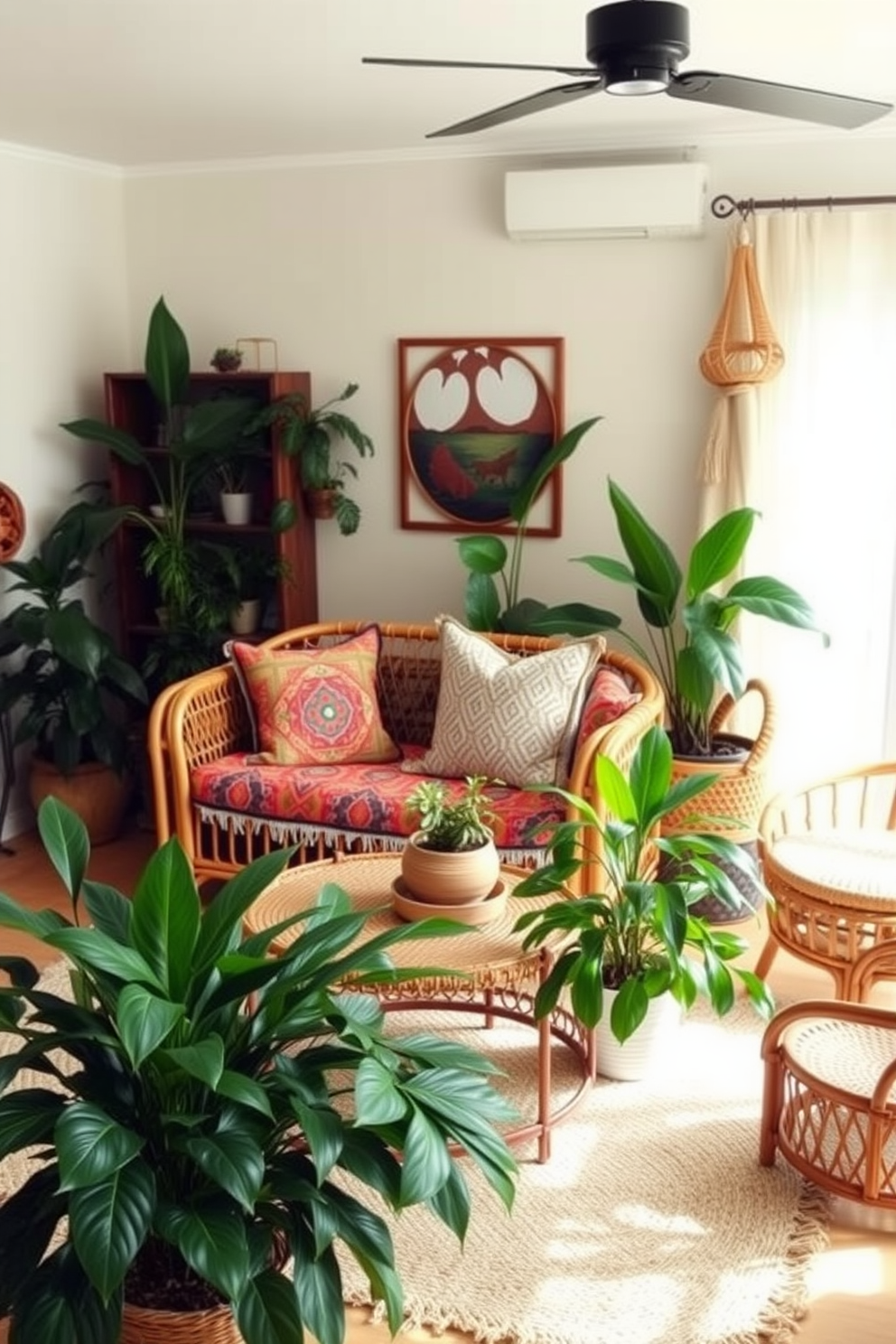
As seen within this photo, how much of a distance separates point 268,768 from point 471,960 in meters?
1.34

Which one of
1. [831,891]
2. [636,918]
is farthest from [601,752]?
[831,891]

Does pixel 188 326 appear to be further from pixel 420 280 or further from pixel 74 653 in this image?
pixel 74 653

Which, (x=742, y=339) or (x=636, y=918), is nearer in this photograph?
(x=636, y=918)

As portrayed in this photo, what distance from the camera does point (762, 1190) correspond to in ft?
9.01

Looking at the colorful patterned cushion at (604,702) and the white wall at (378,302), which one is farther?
the white wall at (378,302)

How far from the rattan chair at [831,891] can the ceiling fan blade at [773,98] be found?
166cm

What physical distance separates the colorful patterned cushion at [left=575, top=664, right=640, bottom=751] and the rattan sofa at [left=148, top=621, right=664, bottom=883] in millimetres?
41

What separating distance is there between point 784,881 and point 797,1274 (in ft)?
3.21

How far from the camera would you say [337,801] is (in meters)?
3.76

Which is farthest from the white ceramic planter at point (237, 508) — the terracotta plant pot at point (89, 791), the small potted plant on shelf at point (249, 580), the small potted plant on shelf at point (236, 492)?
the terracotta plant pot at point (89, 791)

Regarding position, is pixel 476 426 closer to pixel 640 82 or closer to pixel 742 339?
pixel 742 339

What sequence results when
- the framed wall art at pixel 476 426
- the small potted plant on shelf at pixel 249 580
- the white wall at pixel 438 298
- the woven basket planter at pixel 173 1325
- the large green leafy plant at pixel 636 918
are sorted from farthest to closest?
1. the small potted plant on shelf at pixel 249 580
2. the framed wall art at pixel 476 426
3. the white wall at pixel 438 298
4. the large green leafy plant at pixel 636 918
5. the woven basket planter at pixel 173 1325

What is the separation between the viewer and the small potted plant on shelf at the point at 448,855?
286 centimetres

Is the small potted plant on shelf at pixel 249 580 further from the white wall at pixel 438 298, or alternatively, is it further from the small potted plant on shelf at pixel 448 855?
the small potted plant on shelf at pixel 448 855
